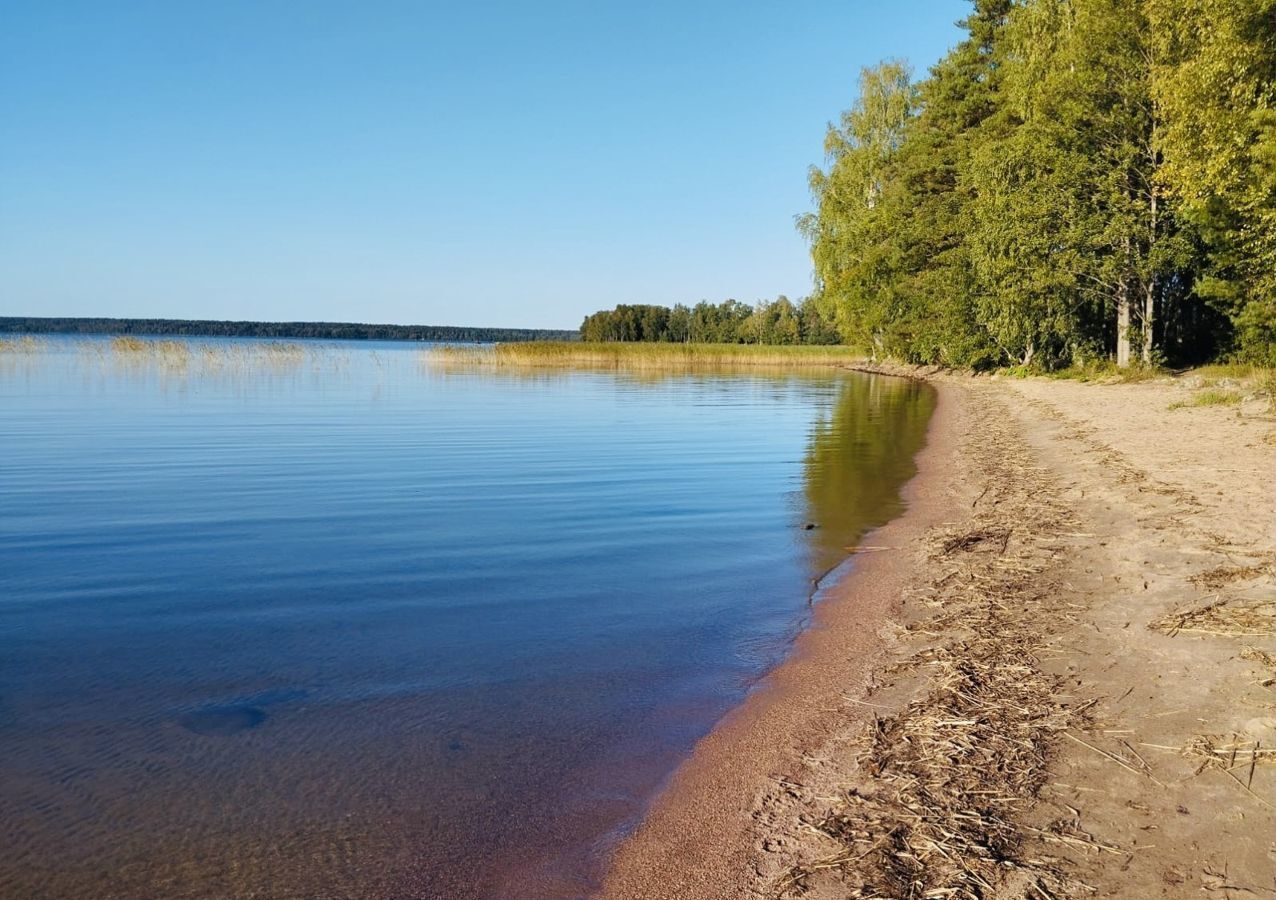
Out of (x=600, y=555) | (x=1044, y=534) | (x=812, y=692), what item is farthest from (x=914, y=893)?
(x=1044, y=534)

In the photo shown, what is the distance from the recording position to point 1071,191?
31.3 m

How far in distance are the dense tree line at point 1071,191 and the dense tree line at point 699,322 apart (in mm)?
68516

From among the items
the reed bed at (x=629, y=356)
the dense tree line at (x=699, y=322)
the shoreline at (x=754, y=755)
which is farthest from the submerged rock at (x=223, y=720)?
the dense tree line at (x=699, y=322)

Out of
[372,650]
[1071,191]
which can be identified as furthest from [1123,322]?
[372,650]

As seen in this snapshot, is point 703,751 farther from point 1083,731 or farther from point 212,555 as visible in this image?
point 212,555

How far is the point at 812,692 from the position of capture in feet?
18.1

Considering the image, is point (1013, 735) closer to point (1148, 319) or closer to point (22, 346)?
point (1148, 319)

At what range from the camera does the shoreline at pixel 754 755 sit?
3.61 metres

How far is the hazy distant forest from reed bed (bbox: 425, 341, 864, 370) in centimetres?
1855

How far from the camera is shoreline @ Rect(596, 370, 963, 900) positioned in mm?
3609

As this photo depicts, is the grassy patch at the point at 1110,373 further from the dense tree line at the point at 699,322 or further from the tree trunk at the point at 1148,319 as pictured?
the dense tree line at the point at 699,322

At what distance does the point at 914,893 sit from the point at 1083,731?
1798 millimetres

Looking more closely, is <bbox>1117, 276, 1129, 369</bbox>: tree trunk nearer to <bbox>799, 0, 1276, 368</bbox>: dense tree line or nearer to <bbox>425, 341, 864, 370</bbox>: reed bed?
<bbox>799, 0, 1276, 368</bbox>: dense tree line

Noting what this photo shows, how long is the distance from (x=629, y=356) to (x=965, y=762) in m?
70.2
